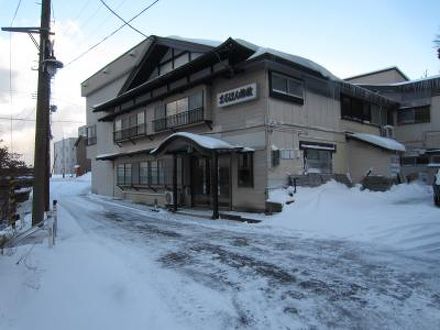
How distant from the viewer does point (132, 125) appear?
2558 centimetres

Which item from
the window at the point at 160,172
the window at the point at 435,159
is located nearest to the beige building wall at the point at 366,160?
the window at the point at 435,159

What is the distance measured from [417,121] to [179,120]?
14827 mm

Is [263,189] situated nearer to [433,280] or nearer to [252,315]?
[433,280]

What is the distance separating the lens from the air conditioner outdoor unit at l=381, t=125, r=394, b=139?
23.8 meters

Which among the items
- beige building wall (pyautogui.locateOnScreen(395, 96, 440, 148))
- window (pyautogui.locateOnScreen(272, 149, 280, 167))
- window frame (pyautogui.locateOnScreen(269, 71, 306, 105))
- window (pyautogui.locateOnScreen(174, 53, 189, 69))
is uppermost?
window (pyautogui.locateOnScreen(174, 53, 189, 69))

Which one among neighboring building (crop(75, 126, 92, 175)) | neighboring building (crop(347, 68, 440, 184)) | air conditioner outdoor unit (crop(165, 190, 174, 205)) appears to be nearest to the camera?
air conditioner outdoor unit (crop(165, 190, 174, 205))

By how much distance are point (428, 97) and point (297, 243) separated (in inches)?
734

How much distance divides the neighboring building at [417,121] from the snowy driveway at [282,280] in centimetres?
1584

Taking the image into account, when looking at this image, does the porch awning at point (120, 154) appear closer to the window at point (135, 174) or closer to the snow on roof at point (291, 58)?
the window at point (135, 174)

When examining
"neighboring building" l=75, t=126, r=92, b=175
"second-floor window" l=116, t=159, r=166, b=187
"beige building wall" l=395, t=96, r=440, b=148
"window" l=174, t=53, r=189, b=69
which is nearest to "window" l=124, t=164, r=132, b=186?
"second-floor window" l=116, t=159, r=166, b=187

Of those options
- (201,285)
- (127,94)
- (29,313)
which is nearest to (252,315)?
(201,285)

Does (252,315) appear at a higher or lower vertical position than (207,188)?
lower

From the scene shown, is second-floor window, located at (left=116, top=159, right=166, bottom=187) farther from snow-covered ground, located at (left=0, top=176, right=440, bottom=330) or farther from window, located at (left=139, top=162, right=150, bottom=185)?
snow-covered ground, located at (left=0, top=176, right=440, bottom=330)

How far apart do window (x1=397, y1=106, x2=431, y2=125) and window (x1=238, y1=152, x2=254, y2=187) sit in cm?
1386
